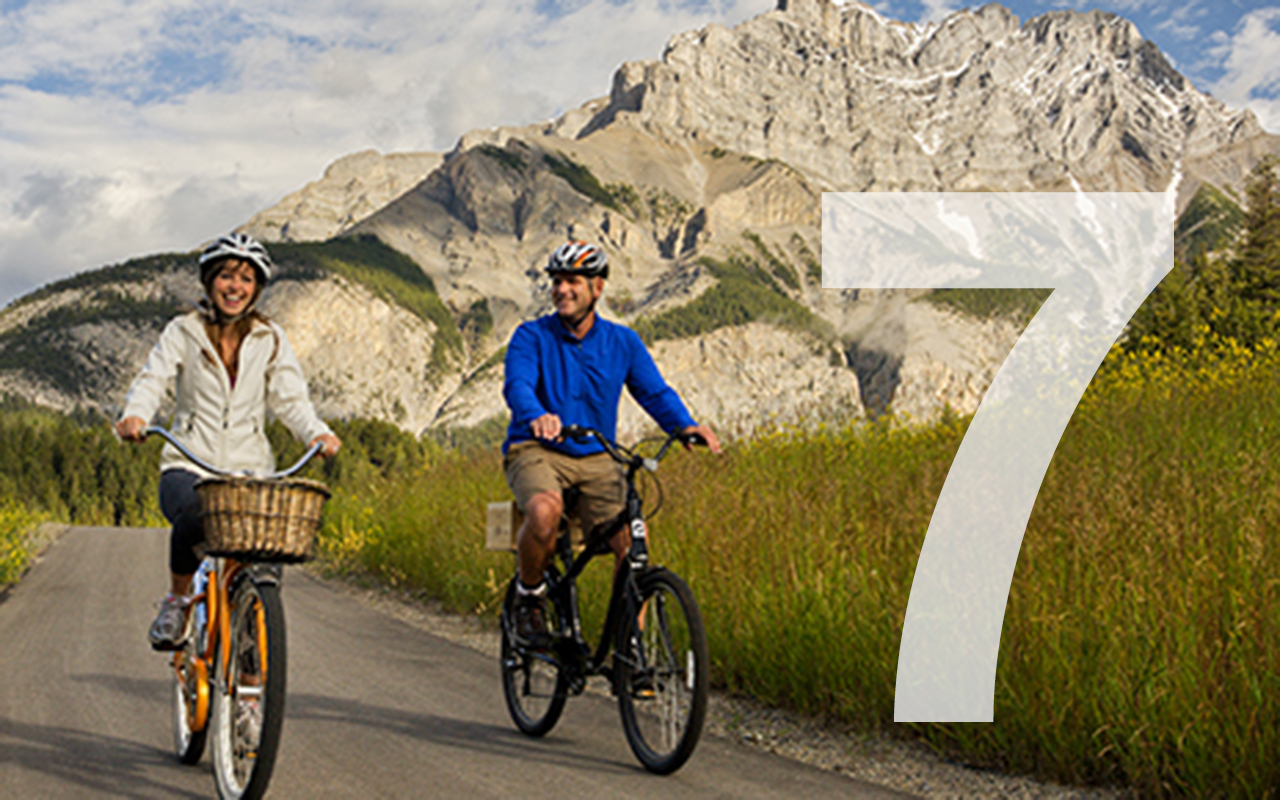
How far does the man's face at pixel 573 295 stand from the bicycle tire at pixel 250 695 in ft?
6.34

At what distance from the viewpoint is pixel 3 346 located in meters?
176

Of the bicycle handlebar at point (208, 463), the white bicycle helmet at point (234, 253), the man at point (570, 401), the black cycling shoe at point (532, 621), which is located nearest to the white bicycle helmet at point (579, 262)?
the man at point (570, 401)

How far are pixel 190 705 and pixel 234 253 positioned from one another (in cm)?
202

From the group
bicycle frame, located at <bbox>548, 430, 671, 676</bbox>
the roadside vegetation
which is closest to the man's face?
bicycle frame, located at <bbox>548, 430, 671, 676</bbox>

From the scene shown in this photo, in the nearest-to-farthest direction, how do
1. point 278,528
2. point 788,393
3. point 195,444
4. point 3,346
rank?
point 278,528
point 195,444
point 788,393
point 3,346

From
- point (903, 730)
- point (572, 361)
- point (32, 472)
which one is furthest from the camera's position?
point (32, 472)

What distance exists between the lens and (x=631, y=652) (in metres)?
4.75

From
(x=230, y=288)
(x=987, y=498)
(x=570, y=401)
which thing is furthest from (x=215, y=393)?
(x=987, y=498)

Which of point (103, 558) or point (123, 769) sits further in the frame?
point (103, 558)

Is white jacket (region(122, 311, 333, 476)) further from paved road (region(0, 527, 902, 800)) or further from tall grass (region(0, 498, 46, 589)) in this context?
tall grass (region(0, 498, 46, 589))

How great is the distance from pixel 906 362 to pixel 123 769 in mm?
163797

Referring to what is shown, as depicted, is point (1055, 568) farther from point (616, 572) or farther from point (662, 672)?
point (616, 572)

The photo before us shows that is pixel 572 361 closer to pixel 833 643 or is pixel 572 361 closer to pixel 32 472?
pixel 833 643

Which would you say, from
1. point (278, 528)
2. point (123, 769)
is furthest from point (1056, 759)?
point (123, 769)
